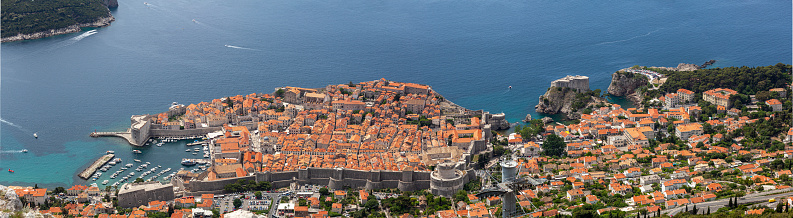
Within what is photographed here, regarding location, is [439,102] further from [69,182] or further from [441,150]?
[69,182]

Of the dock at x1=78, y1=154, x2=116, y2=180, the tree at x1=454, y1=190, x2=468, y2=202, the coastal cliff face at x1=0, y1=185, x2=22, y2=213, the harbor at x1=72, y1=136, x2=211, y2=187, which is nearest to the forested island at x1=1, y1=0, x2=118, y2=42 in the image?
the harbor at x1=72, y1=136, x2=211, y2=187

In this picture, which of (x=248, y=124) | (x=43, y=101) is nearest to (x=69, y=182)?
(x=248, y=124)

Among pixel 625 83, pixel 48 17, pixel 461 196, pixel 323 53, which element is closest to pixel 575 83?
pixel 625 83

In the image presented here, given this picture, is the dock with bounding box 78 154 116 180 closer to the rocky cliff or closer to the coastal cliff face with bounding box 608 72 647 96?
the rocky cliff

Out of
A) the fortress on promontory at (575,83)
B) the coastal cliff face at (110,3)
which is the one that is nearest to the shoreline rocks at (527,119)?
the fortress on promontory at (575,83)

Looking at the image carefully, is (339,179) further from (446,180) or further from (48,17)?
(48,17)

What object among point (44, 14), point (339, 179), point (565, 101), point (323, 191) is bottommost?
point (323, 191)
